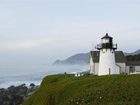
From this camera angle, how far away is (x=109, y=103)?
26172mm

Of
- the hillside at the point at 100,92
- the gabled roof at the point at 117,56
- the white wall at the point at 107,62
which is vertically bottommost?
the hillside at the point at 100,92

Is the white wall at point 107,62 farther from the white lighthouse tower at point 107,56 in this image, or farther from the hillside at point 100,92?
the hillside at point 100,92

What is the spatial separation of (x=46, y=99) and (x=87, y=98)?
1068 cm

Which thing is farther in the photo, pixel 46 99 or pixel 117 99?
pixel 46 99

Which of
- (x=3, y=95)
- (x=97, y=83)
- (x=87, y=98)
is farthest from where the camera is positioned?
(x=3, y=95)

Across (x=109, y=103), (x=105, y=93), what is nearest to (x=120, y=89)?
(x=105, y=93)

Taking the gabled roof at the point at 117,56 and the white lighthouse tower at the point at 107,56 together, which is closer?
the white lighthouse tower at the point at 107,56

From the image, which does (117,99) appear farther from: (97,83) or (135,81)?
(97,83)

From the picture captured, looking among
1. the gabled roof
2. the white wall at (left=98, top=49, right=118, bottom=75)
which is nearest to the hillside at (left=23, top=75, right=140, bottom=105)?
the white wall at (left=98, top=49, right=118, bottom=75)

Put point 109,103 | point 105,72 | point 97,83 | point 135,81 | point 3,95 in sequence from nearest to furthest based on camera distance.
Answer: point 109,103
point 135,81
point 97,83
point 105,72
point 3,95

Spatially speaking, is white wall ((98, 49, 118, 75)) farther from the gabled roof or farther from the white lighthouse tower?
the gabled roof

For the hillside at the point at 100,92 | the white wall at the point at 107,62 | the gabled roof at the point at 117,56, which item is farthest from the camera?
the gabled roof at the point at 117,56

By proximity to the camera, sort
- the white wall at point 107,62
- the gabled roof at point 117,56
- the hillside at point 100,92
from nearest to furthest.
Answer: the hillside at point 100,92, the white wall at point 107,62, the gabled roof at point 117,56

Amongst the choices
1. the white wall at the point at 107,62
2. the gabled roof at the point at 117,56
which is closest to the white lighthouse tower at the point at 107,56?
the white wall at the point at 107,62
